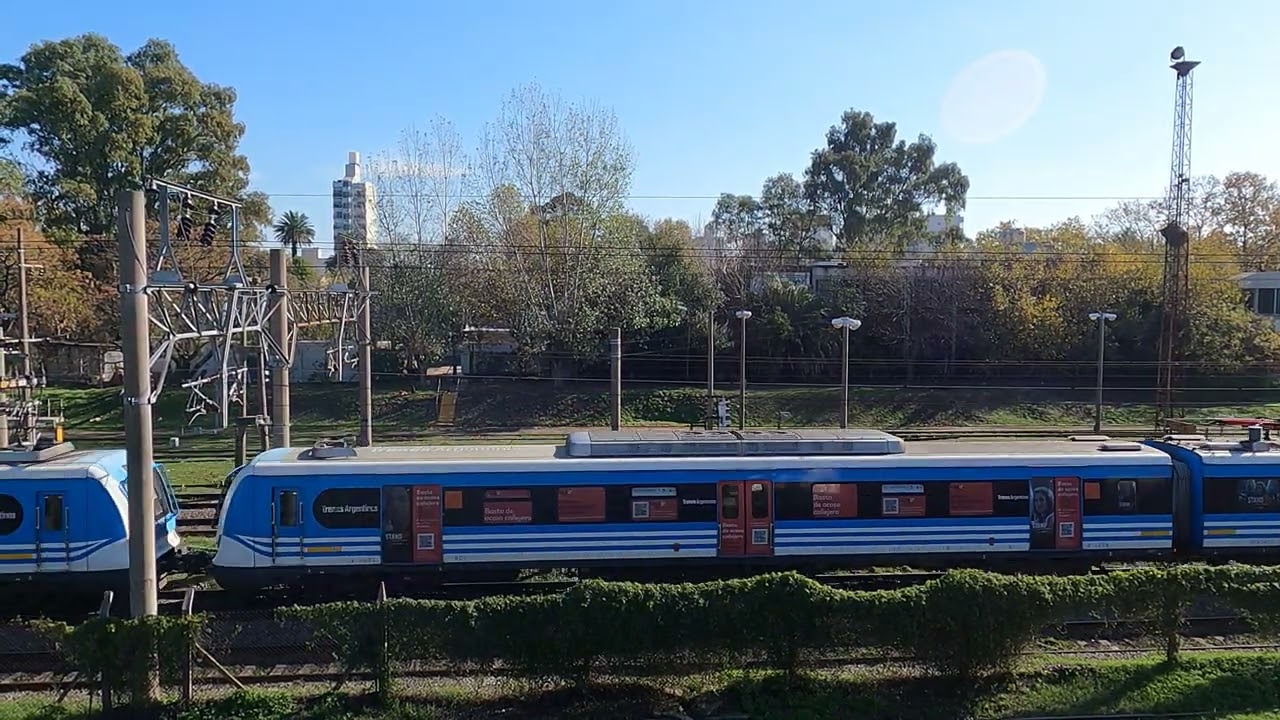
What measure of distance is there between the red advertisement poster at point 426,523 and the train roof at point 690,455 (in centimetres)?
38

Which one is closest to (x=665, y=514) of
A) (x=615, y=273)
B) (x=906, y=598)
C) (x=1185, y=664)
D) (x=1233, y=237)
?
(x=906, y=598)

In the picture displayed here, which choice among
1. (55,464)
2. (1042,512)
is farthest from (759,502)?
(55,464)

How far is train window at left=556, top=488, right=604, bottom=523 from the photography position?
47.2 feet

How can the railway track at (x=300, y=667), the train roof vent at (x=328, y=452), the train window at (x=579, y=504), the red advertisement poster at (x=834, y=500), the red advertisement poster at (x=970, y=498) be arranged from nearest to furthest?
the railway track at (x=300, y=667) < the train window at (x=579, y=504) < the train roof vent at (x=328, y=452) < the red advertisement poster at (x=834, y=500) < the red advertisement poster at (x=970, y=498)

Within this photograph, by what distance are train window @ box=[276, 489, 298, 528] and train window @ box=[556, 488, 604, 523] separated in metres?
4.17

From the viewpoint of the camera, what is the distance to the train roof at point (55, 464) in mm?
13625

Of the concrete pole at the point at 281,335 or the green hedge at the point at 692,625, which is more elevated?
the concrete pole at the point at 281,335

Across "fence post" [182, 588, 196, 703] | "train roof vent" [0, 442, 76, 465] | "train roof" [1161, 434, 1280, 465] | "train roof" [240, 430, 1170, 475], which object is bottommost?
"fence post" [182, 588, 196, 703]

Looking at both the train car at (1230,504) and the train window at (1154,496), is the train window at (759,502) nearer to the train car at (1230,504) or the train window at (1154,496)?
the train window at (1154,496)

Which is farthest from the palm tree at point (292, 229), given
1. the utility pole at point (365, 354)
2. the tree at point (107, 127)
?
the utility pole at point (365, 354)

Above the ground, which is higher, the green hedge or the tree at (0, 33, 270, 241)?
the tree at (0, 33, 270, 241)

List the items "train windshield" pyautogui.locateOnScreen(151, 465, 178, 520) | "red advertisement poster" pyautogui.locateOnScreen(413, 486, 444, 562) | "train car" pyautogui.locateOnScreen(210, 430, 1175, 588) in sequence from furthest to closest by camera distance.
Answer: "train windshield" pyautogui.locateOnScreen(151, 465, 178, 520), "red advertisement poster" pyautogui.locateOnScreen(413, 486, 444, 562), "train car" pyautogui.locateOnScreen(210, 430, 1175, 588)

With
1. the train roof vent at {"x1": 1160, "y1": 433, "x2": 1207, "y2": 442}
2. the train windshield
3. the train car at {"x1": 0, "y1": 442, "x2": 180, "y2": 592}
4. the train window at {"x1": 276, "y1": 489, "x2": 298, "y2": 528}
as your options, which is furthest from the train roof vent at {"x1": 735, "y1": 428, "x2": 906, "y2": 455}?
the train windshield

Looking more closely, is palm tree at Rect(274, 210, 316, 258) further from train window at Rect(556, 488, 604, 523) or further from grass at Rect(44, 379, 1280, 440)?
train window at Rect(556, 488, 604, 523)
